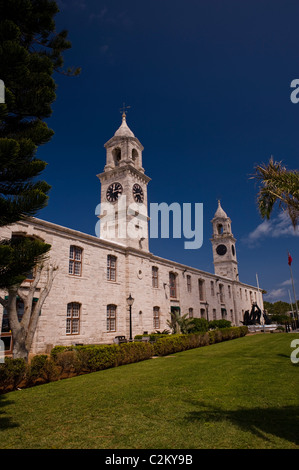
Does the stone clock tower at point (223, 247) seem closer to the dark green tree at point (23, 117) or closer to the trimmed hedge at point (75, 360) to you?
the trimmed hedge at point (75, 360)

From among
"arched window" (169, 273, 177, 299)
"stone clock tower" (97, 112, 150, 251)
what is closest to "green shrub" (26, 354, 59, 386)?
"stone clock tower" (97, 112, 150, 251)

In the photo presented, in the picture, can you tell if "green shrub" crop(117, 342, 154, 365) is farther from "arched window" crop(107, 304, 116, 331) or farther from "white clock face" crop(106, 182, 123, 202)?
"white clock face" crop(106, 182, 123, 202)

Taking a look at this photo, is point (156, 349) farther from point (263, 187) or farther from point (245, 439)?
point (245, 439)

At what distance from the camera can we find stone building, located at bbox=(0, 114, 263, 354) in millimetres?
17219

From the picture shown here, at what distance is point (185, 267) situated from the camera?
110 feet

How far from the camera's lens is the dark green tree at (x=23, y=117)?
5922mm

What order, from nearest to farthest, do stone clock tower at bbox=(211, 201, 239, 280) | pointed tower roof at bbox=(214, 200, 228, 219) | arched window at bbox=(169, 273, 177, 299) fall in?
arched window at bbox=(169, 273, 177, 299)
stone clock tower at bbox=(211, 201, 239, 280)
pointed tower roof at bbox=(214, 200, 228, 219)

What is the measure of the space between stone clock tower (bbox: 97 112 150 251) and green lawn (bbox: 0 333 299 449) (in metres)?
18.0

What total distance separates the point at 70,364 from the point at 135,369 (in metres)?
2.69

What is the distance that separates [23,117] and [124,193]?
2025 cm

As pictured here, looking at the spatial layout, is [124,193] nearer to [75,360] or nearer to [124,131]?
[124,131]

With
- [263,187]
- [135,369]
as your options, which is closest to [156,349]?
[135,369]

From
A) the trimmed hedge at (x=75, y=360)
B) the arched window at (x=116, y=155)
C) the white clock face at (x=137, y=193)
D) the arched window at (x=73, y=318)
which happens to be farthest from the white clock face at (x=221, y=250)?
the arched window at (x=73, y=318)
